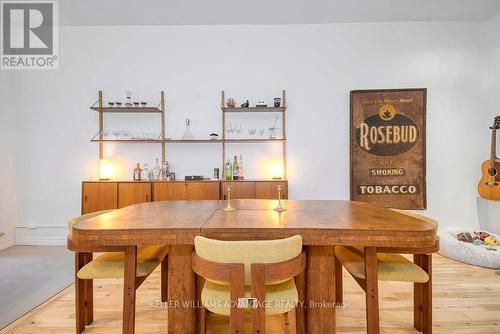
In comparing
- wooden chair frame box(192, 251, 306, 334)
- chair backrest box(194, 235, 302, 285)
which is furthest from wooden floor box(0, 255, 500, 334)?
chair backrest box(194, 235, 302, 285)

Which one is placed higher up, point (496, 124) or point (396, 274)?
point (496, 124)

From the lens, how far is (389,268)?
1.64 m

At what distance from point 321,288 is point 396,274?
17.9 inches

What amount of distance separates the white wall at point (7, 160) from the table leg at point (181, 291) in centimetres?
353

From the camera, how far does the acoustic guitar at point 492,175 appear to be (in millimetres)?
3359

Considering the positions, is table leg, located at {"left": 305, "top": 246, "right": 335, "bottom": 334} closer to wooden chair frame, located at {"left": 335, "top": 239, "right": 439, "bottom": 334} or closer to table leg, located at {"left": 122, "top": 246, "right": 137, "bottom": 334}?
wooden chair frame, located at {"left": 335, "top": 239, "right": 439, "bottom": 334}

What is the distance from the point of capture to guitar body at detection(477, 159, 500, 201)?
335cm

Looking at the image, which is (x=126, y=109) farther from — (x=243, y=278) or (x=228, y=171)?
(x=243, y=278)

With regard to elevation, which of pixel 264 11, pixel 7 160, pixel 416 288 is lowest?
pixel 416 288

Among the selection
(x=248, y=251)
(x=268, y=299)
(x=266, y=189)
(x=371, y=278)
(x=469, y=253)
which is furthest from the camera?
(x=266, y=189)

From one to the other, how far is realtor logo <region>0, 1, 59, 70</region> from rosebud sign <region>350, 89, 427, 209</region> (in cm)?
434

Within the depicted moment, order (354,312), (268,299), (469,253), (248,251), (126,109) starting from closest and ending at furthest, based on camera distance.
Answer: (248,251), (268,299), (354,312), (469,253), (126,109)

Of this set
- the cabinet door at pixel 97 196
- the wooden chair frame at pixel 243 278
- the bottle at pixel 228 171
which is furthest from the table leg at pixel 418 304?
the cabinet door at pixel 97 196

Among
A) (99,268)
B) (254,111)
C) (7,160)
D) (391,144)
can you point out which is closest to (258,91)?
(254,111)
